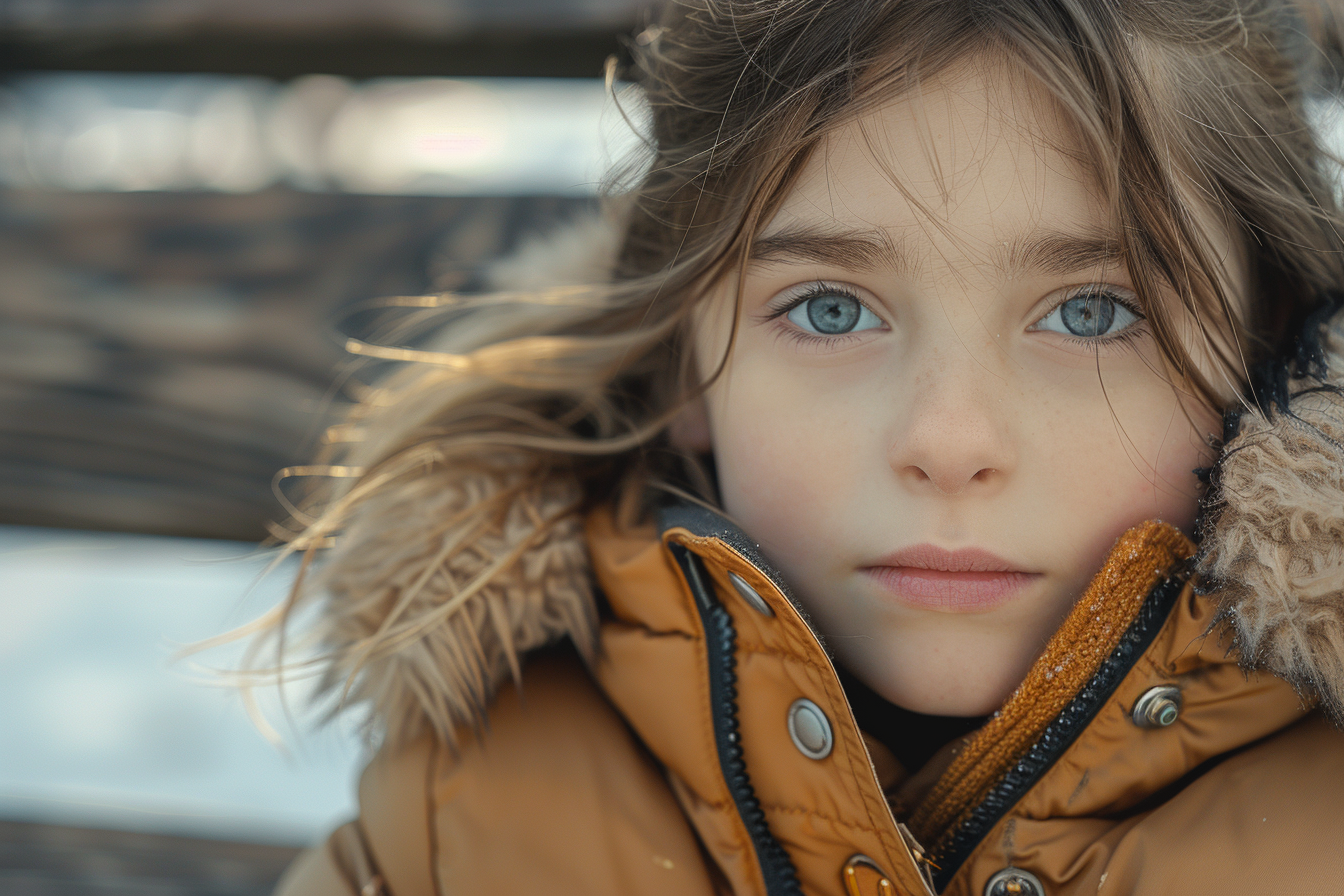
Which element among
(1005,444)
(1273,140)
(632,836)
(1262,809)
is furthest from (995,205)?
(632,836)

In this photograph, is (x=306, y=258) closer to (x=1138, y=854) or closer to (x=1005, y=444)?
(x=1005, y=444)

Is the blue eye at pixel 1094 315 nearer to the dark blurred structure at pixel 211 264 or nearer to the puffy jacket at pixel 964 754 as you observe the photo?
the puffy jacket at pixel 964 754

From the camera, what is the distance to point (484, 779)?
833 mm

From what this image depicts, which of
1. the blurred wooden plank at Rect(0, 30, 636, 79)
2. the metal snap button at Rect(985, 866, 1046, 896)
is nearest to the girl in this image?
the metal snap button at Rect(985, 866, 1046, 896)

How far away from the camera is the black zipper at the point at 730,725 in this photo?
29.5 inches

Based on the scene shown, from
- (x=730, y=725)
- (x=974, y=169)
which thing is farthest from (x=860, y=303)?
(x=730, y=725)

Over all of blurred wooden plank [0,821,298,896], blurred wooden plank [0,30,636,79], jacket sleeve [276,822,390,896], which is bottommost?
blurred wooden plank [0,821,298,896]

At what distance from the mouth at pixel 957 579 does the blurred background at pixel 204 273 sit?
1.55ft

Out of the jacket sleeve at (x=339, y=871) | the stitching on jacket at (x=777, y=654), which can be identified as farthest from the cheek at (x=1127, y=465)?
the jacket sleeve at (x=339, y=871)

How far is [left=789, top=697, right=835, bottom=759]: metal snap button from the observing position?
27.7 inches

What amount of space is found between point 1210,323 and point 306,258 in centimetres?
85

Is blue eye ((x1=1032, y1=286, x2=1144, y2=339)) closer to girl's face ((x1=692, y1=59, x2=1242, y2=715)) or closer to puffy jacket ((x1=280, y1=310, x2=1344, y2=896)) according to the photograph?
girl's face ((x1=692, y1=59, x2=1242, y2=715))

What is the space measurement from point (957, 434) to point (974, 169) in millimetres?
→ 186

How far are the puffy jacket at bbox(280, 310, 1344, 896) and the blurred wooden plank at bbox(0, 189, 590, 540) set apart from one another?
1.22 ft
